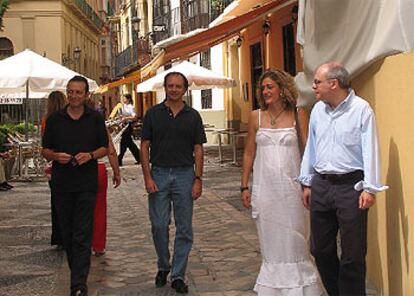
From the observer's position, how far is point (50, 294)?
6.43 metres

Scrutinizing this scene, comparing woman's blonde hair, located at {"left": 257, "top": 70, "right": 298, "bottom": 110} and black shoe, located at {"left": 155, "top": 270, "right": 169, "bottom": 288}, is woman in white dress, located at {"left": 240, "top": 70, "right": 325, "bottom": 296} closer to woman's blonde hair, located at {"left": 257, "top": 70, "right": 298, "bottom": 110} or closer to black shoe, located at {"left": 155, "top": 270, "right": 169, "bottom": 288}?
woman's blonde hair, located at {"left": 257, "top": 70, "right": 298, "bottom": 110}

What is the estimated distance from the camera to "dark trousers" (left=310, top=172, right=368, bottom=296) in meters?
4.90

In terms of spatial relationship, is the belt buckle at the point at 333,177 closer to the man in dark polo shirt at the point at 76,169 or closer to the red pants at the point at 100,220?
the man in dark polo shirt at the point at 76,169

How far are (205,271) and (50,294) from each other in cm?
153

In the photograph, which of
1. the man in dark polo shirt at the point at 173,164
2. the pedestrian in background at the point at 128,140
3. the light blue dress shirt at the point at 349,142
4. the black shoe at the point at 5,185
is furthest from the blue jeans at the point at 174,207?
the pedestrian in background at the point at 128,140

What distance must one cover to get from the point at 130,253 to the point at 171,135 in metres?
2.19

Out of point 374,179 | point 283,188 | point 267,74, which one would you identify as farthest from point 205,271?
point 374,179

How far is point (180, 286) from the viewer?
631 centimetres

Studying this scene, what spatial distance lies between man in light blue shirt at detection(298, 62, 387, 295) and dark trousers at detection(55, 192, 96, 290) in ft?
6.62

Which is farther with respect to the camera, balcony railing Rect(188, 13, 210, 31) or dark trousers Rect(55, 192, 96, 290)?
balcony railing Rect(188, 13, 210, 31)

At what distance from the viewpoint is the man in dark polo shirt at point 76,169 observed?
6.16 meters

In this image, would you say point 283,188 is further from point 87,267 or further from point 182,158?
point 87,267

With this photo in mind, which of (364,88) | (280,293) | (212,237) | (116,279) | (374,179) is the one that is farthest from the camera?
(212,237)

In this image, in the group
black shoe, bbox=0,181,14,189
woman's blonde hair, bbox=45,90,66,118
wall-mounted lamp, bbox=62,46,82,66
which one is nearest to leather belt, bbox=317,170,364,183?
woman's blonde hair, bbox=45,90,66,118
